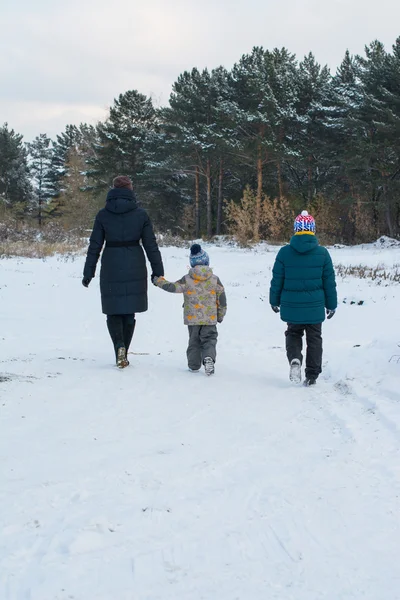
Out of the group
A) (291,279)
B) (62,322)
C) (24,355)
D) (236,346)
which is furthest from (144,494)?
(62,322)

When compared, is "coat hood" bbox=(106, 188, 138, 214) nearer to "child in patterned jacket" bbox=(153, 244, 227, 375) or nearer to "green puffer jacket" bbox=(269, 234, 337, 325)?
"child in patterned jacket" bbox=(153, 244, 227, 375)

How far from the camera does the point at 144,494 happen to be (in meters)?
2.83

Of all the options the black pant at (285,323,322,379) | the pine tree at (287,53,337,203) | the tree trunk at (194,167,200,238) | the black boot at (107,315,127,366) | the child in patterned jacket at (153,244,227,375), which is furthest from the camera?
the tree trunk at (194,167,200,238)

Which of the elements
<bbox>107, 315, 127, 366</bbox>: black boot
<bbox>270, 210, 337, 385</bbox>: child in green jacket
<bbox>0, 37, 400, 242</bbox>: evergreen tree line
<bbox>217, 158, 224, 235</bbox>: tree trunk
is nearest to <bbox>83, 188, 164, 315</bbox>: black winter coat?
<bbox>107, 315, 127, 366</bbox>: black boot

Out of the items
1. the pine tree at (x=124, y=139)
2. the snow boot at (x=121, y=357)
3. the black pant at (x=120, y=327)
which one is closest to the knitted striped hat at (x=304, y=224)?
the black pant at (x=120, y=327)

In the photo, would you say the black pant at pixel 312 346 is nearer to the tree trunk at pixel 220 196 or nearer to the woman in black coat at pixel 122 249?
the woman in black coat at pixel 122 249

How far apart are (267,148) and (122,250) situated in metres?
27.3

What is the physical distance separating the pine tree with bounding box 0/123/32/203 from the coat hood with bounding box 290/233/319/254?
49168 mm

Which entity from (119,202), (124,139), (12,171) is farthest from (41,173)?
(119,202)

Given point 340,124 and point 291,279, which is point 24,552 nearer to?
point 291,279

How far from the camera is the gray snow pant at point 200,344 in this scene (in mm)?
5992

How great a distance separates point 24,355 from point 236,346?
3415 millimetres

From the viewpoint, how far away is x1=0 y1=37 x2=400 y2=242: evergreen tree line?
30000mm

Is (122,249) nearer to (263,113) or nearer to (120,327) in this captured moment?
(120,327)
